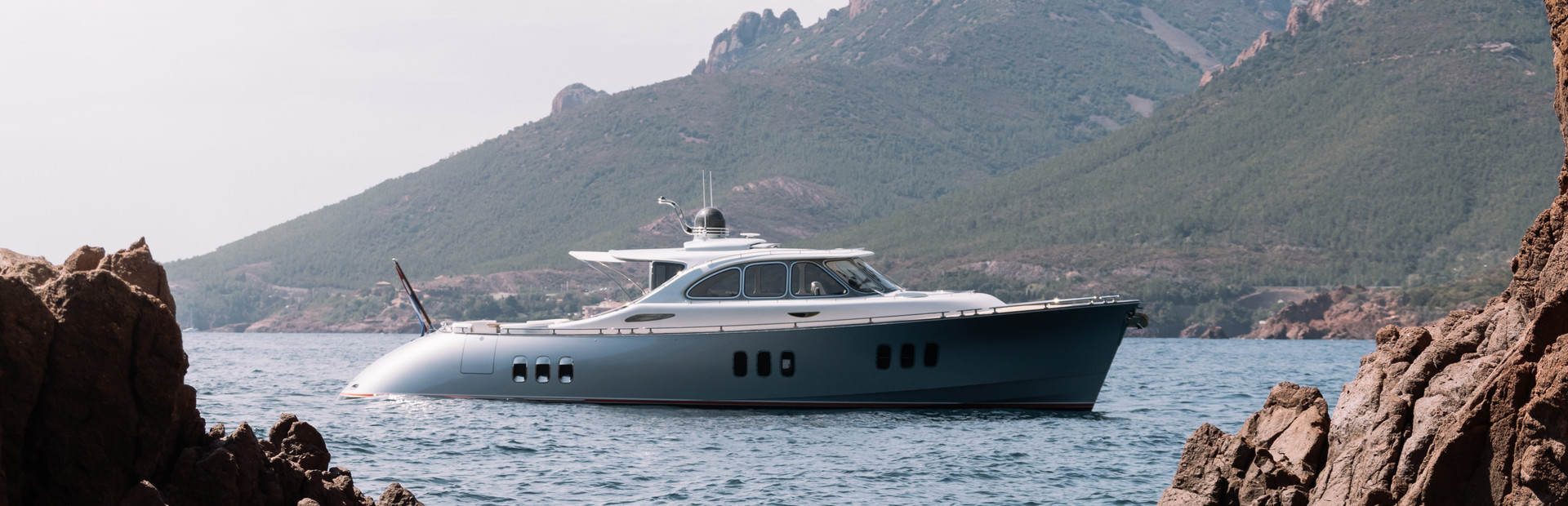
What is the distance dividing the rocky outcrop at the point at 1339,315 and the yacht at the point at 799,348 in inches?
2826

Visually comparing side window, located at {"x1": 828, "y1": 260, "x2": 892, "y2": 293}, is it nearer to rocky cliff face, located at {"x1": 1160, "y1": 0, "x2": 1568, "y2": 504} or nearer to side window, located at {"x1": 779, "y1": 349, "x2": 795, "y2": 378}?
side window, located at {"x1": 779, "y1": 349, "x2": 795, "y2": 378}

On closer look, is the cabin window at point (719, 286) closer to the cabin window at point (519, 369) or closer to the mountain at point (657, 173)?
the cabin window at point (519, 369)

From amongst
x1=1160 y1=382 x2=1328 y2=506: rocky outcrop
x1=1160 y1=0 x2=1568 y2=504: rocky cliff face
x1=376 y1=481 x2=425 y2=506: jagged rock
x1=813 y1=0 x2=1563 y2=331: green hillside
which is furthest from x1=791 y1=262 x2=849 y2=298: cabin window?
x1=813 y1=0 x2=1563 y2=331: green hillside

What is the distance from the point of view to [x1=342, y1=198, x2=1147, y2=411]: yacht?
2008cm

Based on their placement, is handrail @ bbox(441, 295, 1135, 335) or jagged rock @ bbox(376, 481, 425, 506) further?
handrail @ bbox(441, 295, 1135, 335)

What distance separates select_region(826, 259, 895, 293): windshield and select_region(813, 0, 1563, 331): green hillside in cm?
7125

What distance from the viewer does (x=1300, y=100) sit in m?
108

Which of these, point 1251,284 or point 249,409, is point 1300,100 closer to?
point 1251,284

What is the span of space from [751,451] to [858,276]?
6131mm

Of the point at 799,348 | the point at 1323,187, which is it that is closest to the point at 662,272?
the point at 799,348

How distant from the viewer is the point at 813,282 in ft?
69.7

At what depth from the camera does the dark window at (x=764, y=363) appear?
67.2ft

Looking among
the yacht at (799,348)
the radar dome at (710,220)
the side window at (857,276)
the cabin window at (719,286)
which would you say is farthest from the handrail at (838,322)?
the radar dome at (710,220)

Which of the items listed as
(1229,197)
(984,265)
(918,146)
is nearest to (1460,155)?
(1229,197)
